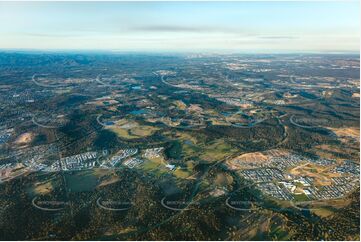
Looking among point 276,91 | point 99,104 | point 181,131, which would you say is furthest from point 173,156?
point 276,91

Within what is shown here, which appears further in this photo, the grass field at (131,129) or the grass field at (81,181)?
the grass field at (131,129)

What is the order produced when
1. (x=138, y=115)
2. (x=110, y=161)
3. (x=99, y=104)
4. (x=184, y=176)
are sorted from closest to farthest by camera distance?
(x=184, y=176), (x=110, y=161), (x=138, y=115), (x=99, y=104)

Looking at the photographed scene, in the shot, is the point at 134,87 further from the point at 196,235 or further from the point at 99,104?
the point at 196,235

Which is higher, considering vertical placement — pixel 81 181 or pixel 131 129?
pixel 131 129

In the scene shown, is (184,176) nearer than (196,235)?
No

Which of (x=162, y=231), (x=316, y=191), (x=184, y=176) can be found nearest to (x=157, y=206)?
(x=162, y=231)

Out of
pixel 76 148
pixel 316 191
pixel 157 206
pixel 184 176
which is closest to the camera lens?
pixel 157 206

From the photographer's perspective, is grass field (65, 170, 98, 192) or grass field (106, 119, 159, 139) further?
grass field (106, 119, 159, 139)

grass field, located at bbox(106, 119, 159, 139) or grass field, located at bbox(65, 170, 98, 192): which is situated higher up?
grass field, located at bbox(106, 119, 159, 139)

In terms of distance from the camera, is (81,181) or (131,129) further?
(131,129)

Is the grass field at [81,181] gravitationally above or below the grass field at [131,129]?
below
